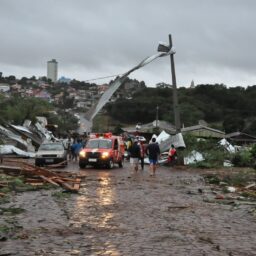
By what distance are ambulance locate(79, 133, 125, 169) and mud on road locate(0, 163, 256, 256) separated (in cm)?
1238

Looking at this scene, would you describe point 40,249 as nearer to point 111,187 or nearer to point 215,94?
point 111,187

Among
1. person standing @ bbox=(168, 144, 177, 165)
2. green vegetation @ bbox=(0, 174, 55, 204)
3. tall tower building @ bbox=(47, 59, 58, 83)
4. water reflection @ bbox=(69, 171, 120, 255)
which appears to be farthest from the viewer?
tall tower building @ bbox=(47, 59, 58, 83)

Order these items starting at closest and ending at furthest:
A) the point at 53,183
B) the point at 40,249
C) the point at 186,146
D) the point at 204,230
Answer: the point at 40,249
the point at 204,230
the point at 53,183
the point at 186,146

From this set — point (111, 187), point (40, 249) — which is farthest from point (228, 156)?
point (40, 249)

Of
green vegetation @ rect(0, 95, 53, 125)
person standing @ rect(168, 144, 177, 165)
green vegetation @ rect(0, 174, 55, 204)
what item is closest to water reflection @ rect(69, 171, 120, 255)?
green vegetation @ rect(0, 174, 55, 204)

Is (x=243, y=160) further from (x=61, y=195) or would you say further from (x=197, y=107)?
(x=197, y=107)

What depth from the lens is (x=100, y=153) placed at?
98.8ft

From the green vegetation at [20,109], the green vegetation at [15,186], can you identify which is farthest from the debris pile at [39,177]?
the green vegetation at [20,109]

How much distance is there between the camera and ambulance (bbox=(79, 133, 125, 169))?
30141 millimetres

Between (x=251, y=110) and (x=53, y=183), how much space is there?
326 ft

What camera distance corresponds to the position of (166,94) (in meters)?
125

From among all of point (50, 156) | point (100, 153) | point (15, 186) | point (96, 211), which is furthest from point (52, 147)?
point (96, 211)

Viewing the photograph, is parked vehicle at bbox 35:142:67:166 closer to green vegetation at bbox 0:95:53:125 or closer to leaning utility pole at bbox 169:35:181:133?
leaning utility pole at bbox 169:35:181:133

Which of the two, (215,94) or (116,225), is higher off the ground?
(215,94)
